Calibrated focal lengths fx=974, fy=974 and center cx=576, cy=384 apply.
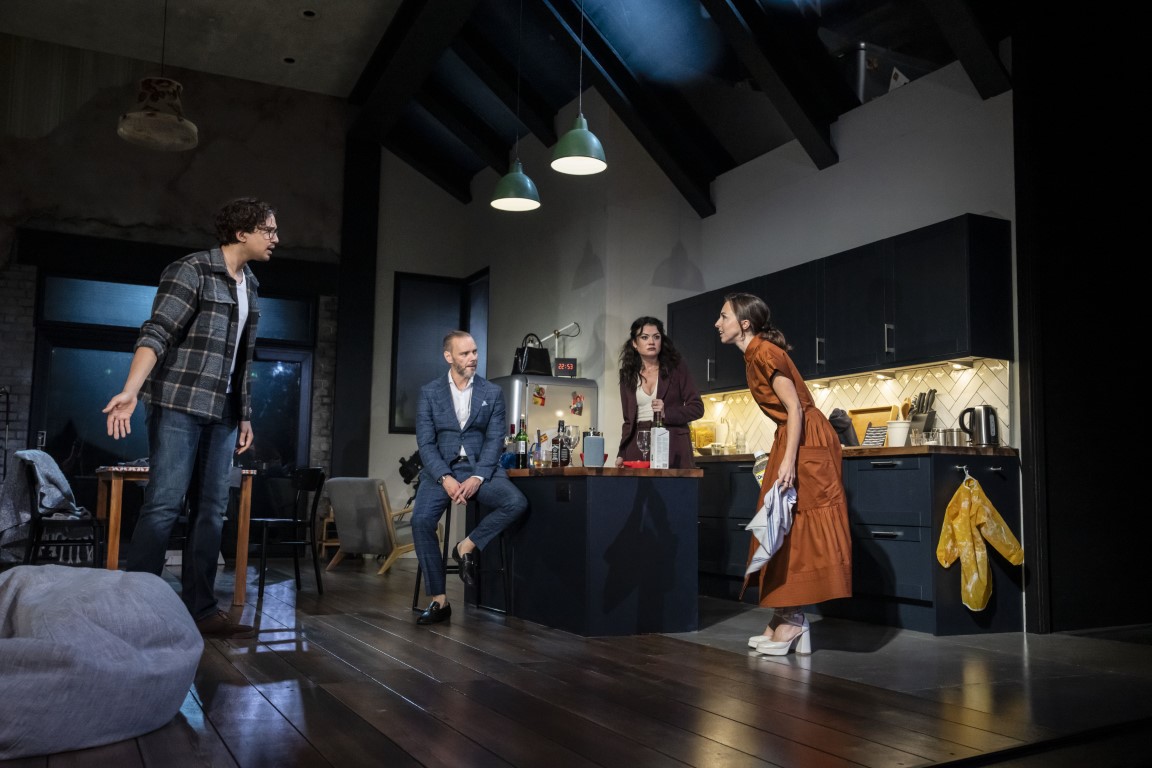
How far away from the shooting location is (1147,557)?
5086 millimetres

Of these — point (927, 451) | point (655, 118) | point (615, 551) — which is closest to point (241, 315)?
point (615, 551)

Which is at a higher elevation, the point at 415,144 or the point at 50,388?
the point at 415,144

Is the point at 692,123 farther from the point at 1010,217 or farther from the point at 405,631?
the point at 405,631

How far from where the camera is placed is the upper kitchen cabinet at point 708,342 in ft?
21.7

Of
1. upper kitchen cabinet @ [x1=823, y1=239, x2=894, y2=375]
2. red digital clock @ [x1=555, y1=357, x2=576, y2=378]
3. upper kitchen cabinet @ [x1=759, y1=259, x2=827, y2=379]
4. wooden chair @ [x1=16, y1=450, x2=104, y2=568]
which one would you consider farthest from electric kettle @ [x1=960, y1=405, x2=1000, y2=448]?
wooden chair @ [x1=16, y1=450, x2=104, y2=568]

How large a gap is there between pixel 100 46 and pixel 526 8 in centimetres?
Answer: 422

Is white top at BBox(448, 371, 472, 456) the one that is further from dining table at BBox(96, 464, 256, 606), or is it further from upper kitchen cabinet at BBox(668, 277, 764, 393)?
upper kitchen cabinet at BBox(668, 277, 764, 393)

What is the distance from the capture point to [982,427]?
16.2 ft

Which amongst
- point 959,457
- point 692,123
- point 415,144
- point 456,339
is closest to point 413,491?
point 415,144

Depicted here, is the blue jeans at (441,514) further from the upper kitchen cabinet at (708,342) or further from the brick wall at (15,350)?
the brick wall at (15,350)

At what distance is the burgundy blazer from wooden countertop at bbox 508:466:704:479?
56cm

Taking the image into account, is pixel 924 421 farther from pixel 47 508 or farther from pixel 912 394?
pixel 47 508

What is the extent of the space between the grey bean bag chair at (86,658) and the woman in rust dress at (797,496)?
209cm

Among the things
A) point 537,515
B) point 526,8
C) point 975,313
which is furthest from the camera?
point 526,8
